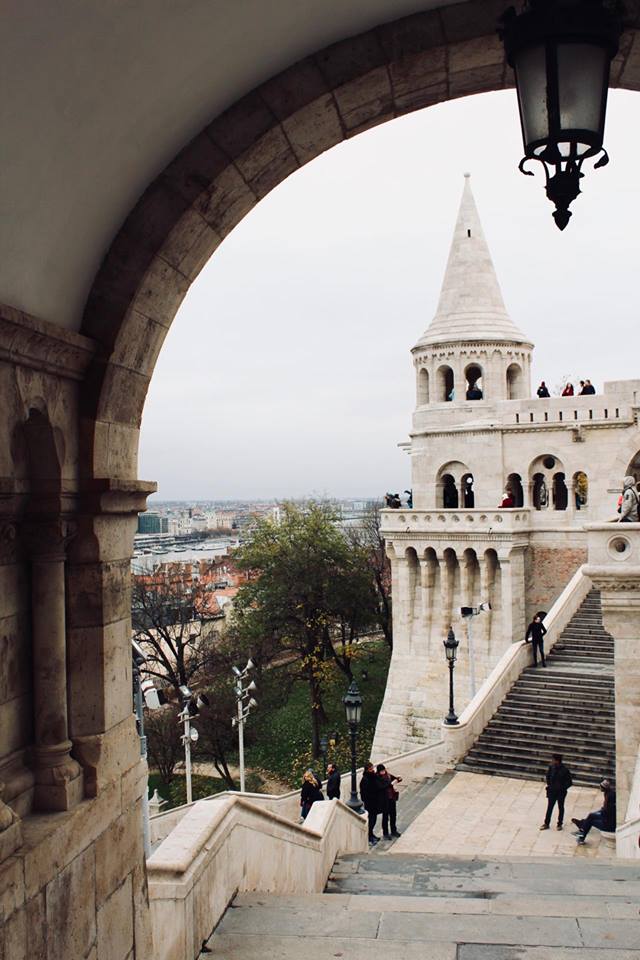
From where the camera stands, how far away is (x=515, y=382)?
31.6 meters

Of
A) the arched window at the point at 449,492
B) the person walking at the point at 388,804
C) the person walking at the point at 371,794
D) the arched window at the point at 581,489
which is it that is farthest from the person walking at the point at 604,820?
the arched window at the point at 449,492

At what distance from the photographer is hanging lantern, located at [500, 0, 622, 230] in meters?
2.73

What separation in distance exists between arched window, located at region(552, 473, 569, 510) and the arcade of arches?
87.8ft

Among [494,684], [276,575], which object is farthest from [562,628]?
[276,575]

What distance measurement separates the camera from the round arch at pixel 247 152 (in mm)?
3785

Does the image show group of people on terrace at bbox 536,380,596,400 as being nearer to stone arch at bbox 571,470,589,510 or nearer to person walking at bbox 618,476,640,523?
stone arch at bbox 571,470,589,510

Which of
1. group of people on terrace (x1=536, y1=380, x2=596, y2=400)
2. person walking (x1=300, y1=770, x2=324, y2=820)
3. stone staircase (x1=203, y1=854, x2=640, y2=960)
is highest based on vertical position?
group of people on terrace (x1=536, y1=380, x2=596, y2=400)

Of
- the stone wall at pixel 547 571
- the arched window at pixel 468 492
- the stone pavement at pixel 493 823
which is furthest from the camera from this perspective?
the arched window at pixel 468 492

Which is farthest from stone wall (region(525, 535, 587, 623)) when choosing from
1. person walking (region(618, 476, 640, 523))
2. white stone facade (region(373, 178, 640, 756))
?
person walking (region(618, 476, 640, 523))

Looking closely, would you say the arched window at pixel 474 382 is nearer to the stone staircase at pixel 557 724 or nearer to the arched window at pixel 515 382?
the arched window at pixel 515 382

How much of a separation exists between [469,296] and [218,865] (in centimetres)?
2769

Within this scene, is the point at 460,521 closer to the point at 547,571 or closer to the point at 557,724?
the point at 547,571

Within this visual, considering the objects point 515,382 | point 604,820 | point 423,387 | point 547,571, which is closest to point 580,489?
point 547,571

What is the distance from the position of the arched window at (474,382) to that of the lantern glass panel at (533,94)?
28.4 metres
